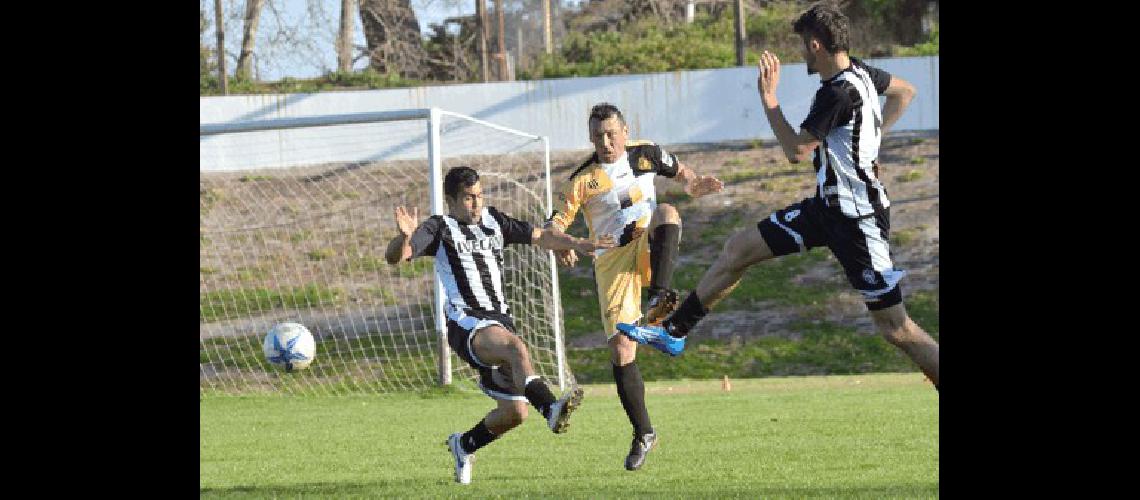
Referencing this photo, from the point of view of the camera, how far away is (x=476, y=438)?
8.95 m

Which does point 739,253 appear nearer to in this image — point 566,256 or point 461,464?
point 566,256

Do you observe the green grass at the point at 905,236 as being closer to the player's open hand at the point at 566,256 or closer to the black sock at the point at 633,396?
the black sock at the point at 633,396

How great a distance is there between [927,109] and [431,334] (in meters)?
12.4

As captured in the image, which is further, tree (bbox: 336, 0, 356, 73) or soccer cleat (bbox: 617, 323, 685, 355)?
tree (bbox: 336, 0, 356, 73)

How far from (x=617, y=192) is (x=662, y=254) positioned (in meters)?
0.60

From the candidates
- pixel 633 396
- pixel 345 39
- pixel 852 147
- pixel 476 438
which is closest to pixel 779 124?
pixel 852 147

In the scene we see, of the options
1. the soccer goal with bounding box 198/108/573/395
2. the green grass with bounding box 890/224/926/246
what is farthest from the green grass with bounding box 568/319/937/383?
the green grass with bounding box 890/224/926/246

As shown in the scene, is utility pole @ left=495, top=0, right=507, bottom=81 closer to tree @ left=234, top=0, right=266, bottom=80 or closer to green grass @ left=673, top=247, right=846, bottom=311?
tree @ left=234, top=0, right=266, bottom=80

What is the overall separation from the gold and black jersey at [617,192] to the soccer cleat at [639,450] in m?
1.50

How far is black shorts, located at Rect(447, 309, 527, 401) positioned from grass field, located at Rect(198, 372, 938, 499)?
55 cm

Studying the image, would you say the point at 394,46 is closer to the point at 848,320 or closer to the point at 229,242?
the point at 229,242

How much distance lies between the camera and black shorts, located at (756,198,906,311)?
724 centimetres
